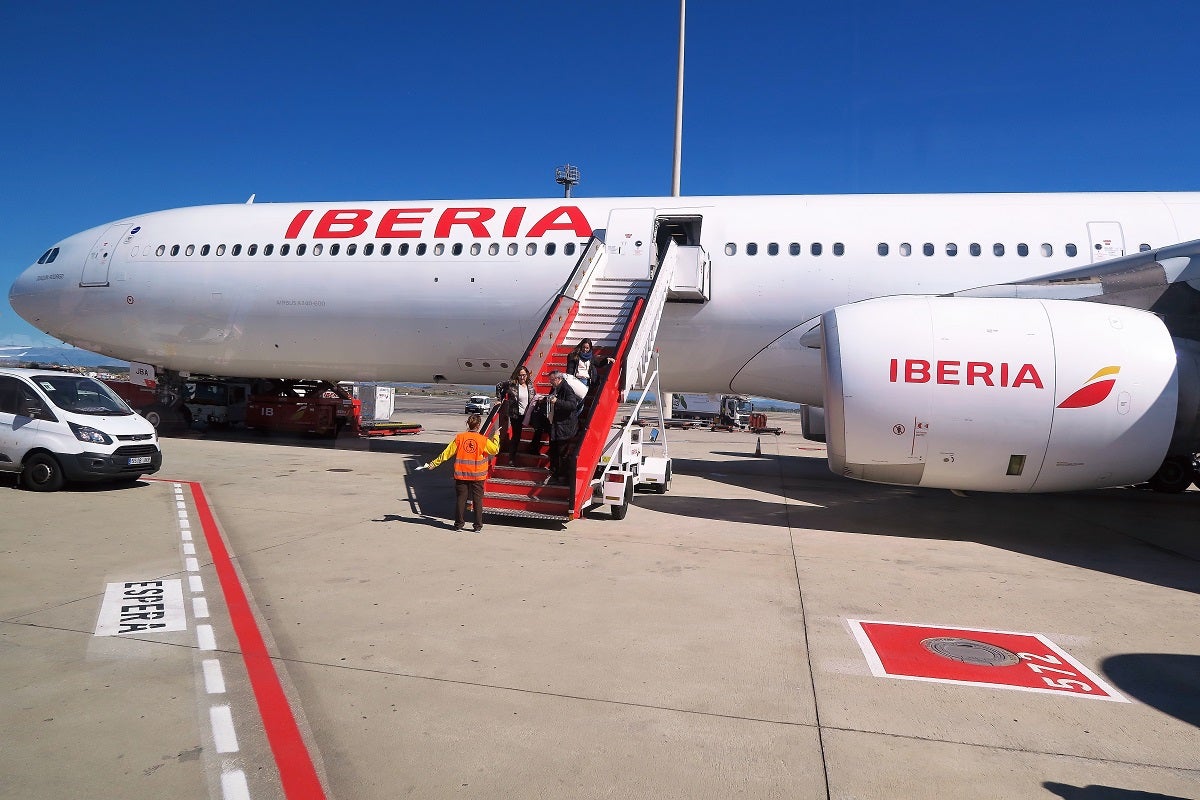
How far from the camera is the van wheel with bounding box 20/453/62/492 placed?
9.55 m

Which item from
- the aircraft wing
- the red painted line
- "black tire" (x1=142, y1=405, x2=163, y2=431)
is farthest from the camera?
"black tire" (x1=142, y1=405, x2=163, y2=431)

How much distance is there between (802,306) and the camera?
40.0 feet

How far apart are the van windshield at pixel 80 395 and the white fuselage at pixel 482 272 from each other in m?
4.07

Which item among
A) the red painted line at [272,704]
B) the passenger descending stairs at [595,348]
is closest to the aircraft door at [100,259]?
the passenger descending stairs at [595,348]

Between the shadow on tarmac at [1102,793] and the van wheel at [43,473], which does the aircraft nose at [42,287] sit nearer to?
the van wheel at [43,473]

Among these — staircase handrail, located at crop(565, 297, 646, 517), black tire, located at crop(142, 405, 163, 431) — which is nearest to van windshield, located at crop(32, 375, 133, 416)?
staircase handrail, located at crop(565, 297, 646, 517)

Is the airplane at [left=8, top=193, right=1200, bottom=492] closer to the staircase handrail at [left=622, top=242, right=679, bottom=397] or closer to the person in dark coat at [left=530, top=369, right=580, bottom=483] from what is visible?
the staircase handrail at [left=622, top=242, right=679, bottom=397]

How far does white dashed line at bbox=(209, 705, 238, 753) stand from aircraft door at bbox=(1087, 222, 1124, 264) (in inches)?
494

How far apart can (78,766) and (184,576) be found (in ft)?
10.4

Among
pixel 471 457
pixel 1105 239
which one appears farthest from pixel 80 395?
pixel 1105 239

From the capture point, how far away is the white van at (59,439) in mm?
9555

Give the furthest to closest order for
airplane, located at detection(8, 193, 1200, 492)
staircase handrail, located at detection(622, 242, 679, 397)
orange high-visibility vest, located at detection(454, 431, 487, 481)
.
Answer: staircase handrail, located at detection(622, 242, 679, 397) < orange high-visibility vest, located at detection(454, 431, 487, 481) < airplane, located at detection(8, 193, 1200, 492)

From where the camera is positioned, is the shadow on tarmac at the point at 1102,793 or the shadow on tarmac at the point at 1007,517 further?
the shadow on tarmac at the point at 1007,517

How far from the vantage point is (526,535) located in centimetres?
826
